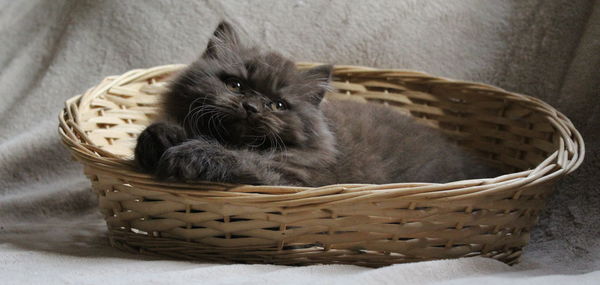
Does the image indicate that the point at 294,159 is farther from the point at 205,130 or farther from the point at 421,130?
the point at 421,130

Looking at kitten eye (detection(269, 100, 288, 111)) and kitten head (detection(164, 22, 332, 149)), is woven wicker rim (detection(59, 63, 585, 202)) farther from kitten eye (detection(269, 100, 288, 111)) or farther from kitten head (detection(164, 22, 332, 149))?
kitten eye (detection(269, 100, 288, 111))

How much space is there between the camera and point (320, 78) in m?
2.03

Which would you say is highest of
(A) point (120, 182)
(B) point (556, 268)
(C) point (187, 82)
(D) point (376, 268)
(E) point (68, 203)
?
(C) point (187, 82)

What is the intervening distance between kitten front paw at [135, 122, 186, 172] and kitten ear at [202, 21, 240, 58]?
42cm

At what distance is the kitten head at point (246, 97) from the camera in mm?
1761

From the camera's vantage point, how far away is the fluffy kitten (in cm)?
160

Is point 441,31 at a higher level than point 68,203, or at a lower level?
higher

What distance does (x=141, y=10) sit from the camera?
111 inches

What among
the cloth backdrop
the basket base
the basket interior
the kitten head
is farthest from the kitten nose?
the cloth backdrop

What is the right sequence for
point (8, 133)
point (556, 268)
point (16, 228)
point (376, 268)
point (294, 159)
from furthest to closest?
point (8, 133) → point (16, 228) → point (556, 268) → point (294, 159) → point (376, 268)

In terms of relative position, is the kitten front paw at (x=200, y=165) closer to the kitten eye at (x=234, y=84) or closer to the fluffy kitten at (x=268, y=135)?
the fluffy kitten at (x=268, y=135)

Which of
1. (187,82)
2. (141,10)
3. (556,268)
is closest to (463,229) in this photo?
(556,268)

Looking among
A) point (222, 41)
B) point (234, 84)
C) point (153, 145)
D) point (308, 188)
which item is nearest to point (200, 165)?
point (153, 145)

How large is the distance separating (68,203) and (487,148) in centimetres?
165
